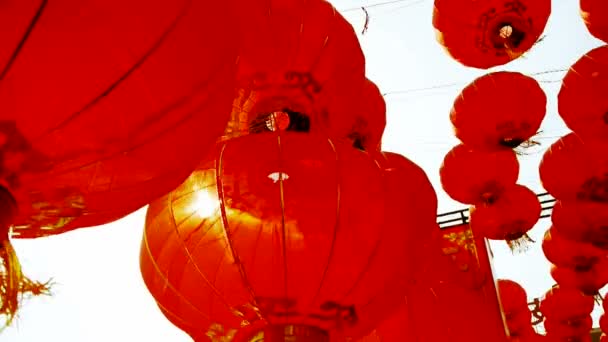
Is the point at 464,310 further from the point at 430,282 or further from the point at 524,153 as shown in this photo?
the point at 524,153

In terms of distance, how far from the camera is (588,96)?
2.75m

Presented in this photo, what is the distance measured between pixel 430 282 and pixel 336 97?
152cm

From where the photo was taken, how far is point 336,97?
1953 mm

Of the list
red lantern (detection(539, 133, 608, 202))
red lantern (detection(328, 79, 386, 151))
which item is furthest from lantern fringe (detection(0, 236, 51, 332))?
red lantern (detection(539, 133, 608, 202))

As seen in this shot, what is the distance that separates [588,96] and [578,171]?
42cm

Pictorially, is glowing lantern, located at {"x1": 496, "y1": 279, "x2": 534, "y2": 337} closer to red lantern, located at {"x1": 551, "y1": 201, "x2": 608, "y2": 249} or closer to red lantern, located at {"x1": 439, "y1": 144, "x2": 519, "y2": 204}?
red lantern, located at {"x1": 551, "y1": 201, "x2": 608, "y2": 249}

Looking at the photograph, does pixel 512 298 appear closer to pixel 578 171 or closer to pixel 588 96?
pixel 578 171

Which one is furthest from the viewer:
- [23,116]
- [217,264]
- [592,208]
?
[592,208]

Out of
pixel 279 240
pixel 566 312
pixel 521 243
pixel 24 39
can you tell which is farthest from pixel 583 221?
pixel 24 39

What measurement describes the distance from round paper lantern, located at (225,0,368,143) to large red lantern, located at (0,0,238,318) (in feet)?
2.19

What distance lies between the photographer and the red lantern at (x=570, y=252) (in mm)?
4000

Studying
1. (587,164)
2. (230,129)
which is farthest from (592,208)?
(230,129)

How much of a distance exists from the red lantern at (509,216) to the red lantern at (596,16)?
961 millimetres

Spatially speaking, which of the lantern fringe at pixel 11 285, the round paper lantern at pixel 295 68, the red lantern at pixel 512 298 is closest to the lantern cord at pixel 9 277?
the lantern fringe at pixel 11 285
